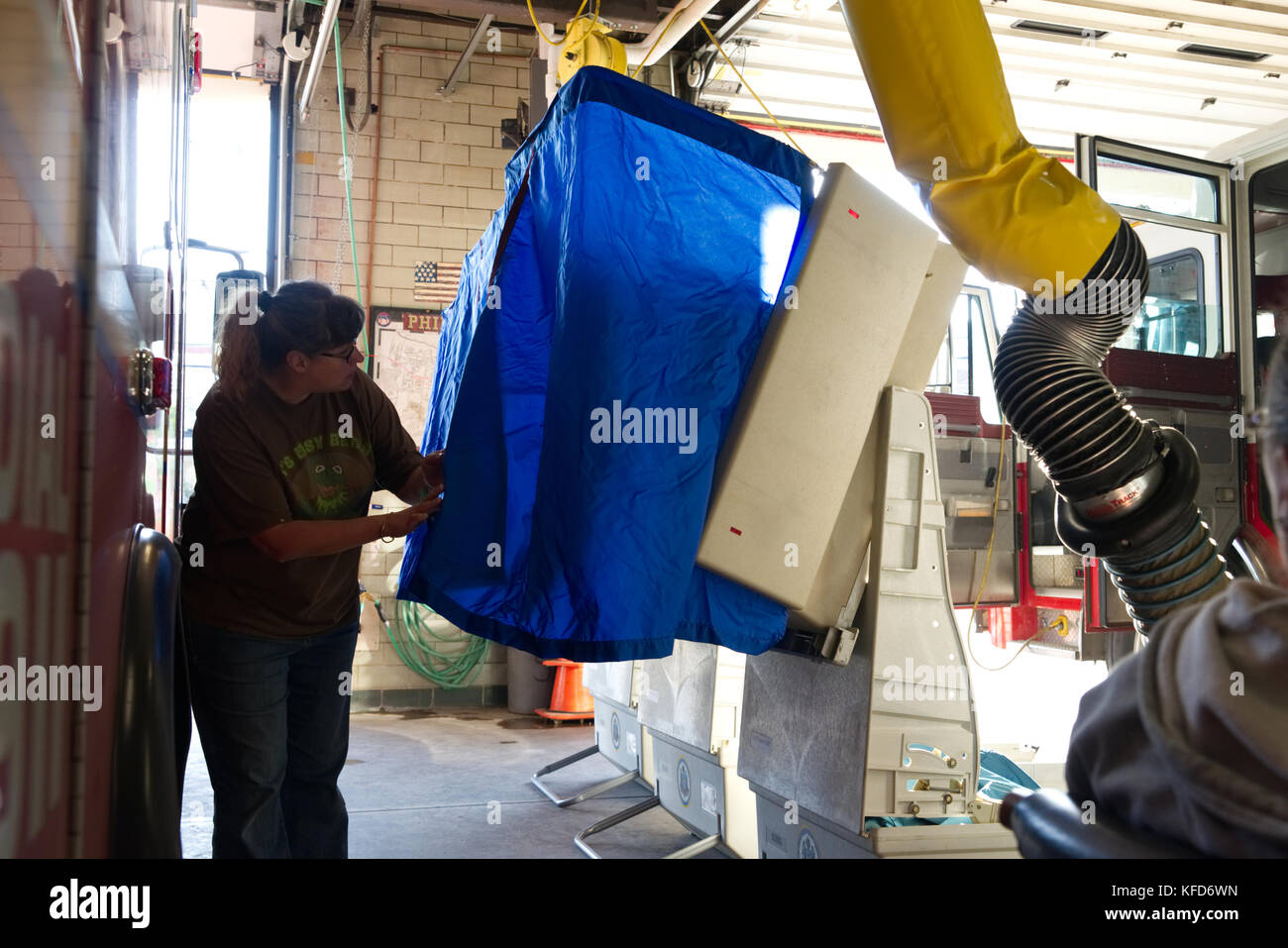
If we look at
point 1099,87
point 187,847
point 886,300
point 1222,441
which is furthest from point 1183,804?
point 1099,87

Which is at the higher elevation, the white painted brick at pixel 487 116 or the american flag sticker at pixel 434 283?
the white painted brick at pixel 487 116

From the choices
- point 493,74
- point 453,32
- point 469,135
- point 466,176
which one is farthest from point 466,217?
point 453,32

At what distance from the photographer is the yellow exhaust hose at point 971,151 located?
227 cm

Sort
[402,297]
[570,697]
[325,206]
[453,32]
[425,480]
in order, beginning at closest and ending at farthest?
1. [425,480]
2. [570,697]
3. [325,206]
4. [402,297]
5. [453,32]

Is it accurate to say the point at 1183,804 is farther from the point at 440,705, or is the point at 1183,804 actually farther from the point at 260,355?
the point at 440,705

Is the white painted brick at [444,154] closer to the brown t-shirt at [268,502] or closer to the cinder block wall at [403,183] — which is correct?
the cinder block wall at [403,183]

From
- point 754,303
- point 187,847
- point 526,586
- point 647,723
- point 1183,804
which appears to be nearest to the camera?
point 1183,804

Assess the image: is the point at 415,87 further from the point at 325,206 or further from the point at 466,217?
the point at 325,206

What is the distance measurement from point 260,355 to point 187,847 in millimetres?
2349

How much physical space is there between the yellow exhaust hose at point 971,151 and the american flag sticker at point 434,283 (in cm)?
561

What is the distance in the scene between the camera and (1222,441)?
6.27 m

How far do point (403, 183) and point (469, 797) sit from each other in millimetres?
4672

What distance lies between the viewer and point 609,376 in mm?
2408

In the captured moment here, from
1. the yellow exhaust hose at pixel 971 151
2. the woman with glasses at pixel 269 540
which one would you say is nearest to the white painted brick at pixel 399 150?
the woman with glasses at pixel 269 540
